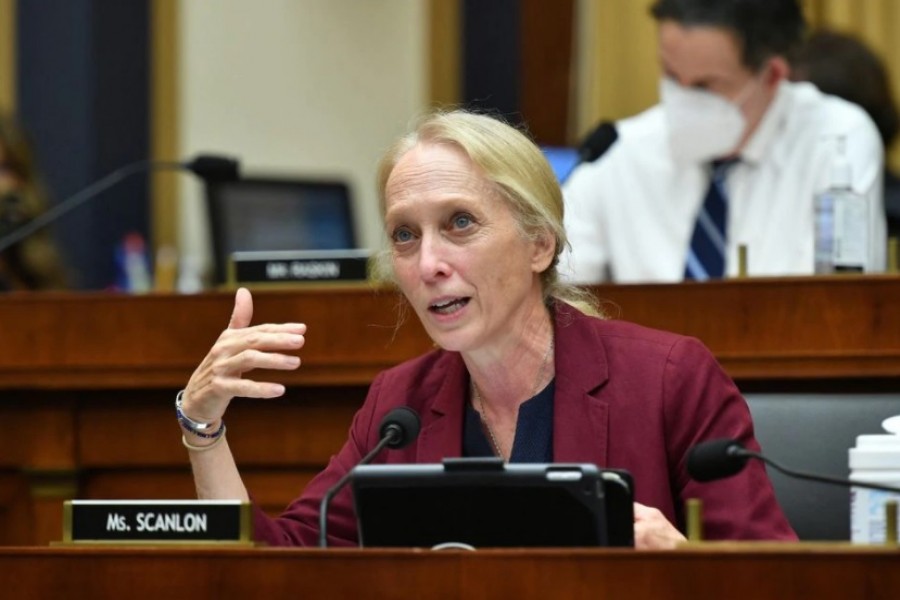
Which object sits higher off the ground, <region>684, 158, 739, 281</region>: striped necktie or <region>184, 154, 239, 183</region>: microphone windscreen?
<region>184, 154, 239, 183</region>: microphone windscreen

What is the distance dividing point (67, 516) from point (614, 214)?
7.38 feet

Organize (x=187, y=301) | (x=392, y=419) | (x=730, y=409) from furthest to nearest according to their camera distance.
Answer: (x=187, y=301) → (x=730, y=409) → (x=392, y=419)

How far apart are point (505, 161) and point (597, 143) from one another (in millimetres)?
1069

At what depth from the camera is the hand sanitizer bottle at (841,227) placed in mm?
3367

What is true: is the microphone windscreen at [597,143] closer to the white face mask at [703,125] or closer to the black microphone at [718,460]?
the white face mask at [703,125]

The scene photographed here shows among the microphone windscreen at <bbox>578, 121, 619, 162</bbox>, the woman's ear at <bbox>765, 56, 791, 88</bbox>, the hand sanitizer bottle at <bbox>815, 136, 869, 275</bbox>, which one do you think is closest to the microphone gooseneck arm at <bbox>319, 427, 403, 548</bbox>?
the hand sanitizer bottle at <bbox>815, 136, 869, 275</bbox>

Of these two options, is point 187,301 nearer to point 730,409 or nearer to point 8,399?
point 8,399

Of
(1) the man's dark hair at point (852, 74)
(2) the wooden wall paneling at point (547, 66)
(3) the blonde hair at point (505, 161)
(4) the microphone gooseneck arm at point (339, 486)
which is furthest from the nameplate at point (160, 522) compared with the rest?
(2) the wooden wall paneling at point (547, 66)

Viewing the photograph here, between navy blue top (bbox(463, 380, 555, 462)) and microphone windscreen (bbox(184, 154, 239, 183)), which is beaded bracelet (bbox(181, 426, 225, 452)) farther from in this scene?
microphone windscreen (bbox(184, 154, 239, 183))

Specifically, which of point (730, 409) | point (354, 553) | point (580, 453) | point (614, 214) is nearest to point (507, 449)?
point (580, 453)

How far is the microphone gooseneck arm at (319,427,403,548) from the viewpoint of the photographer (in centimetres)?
203

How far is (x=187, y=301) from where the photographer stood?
3293 millimetres

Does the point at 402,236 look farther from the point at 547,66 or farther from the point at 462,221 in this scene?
the point at 547,66

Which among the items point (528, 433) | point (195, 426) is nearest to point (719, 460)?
point (528, 433)
